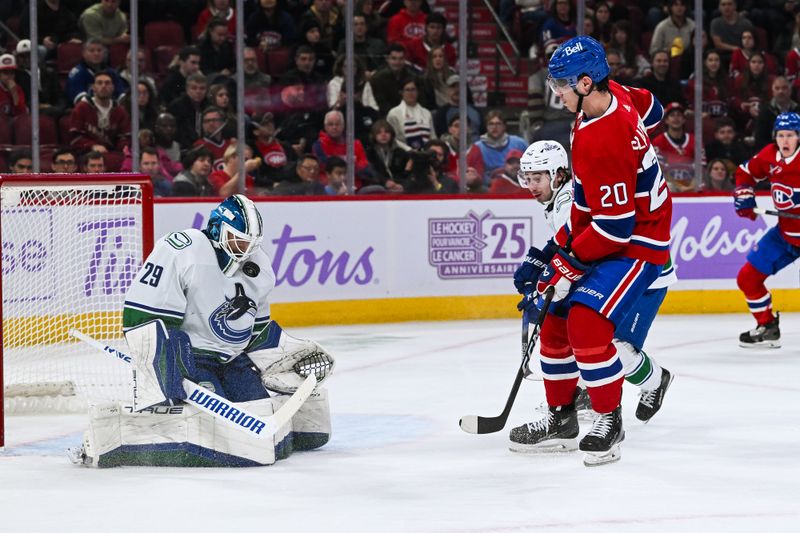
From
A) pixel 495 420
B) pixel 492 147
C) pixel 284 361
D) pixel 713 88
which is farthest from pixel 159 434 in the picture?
pixel 713 88

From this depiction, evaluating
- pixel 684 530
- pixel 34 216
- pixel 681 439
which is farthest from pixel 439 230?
pixel 684 530

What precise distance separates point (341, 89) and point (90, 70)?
1519 mm

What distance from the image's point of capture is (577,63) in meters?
4.00

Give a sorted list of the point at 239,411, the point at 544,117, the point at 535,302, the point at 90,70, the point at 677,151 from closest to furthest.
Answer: the point at 239,411 < the point at 535,302 < the point at 90,70 < the point at 544,117 < the point at 677,151

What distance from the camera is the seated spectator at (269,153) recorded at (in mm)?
8195

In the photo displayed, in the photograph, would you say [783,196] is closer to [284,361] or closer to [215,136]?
[215,136]

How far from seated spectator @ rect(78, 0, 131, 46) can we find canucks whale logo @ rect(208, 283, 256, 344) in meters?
3.99

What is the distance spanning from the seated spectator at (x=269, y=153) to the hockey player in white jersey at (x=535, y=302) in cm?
362

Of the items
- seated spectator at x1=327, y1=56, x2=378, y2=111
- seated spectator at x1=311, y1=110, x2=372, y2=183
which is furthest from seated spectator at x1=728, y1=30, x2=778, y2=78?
seated spectator at x1=311, y1=110, x2=372, y2=183

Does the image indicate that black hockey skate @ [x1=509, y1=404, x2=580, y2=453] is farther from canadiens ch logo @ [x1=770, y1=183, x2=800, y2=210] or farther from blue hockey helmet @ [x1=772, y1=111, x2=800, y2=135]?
blue hockey helmet @ [x1=772, y1=111, x2=800, y2=135]

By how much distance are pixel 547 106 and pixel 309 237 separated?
1.90 meters

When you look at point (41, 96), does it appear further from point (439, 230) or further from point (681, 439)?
point (681, 439)

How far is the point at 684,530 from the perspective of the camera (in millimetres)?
3316

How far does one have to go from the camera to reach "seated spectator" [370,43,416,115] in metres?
8.59
